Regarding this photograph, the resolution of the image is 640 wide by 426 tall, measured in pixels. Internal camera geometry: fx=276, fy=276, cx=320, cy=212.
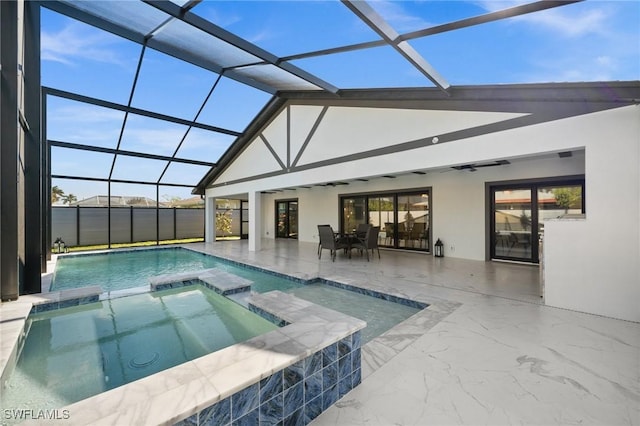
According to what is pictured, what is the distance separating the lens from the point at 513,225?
725cm

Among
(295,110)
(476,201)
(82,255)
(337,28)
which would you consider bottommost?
(82,255)

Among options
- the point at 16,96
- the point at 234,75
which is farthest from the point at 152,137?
the point at 16,96

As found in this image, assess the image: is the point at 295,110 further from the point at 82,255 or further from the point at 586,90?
the point at 82,255

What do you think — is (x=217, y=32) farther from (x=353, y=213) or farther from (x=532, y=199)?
(x=532, y=199)

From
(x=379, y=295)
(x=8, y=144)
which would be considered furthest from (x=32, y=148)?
(x=379, y=295)

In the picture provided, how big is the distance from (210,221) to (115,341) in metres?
10.9

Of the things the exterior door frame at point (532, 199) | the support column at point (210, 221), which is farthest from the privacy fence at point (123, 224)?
the exterior door frame at point (532, 199)

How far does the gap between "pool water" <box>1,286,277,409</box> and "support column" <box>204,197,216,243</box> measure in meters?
8.85

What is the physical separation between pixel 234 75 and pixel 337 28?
4.48 metres

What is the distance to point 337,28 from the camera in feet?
13.2

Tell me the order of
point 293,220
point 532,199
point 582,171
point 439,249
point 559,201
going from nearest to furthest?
1. point 582,171
2. point 559,201
3. point 532,199
4. point 439,249
5. point 293,220

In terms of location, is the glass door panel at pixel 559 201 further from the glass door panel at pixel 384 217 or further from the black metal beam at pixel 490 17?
the black metal beam at pixel 490 17

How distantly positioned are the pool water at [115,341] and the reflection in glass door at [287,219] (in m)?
9.22

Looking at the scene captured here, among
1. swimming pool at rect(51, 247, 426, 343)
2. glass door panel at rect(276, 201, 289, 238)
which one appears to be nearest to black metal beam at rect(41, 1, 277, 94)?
swimming pool at rect(51, 247, 426, 343)
